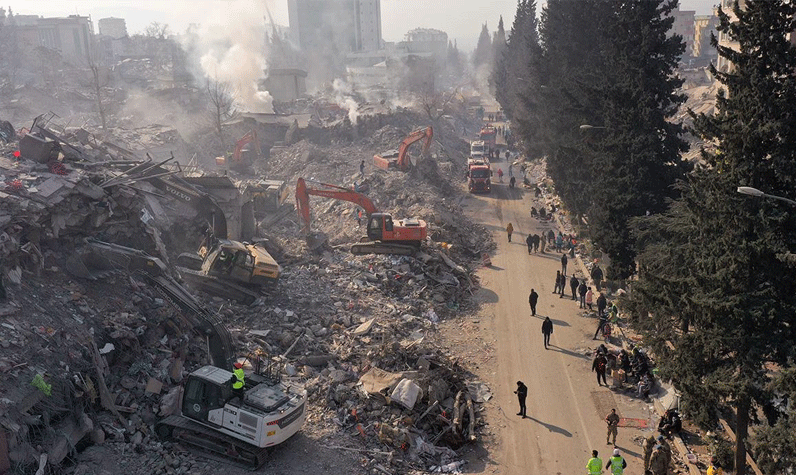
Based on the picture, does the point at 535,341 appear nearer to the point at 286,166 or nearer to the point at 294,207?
the point at 294,207

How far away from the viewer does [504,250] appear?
3378cm

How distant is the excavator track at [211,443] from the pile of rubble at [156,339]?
29 cm

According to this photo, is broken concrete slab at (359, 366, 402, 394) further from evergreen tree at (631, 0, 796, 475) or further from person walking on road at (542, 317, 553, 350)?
evergreen tree at (631, 0, 796, 475)

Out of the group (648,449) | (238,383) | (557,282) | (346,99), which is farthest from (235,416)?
(346,99)

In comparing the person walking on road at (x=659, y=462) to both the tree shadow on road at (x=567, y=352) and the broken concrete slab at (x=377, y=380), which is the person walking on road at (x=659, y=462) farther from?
the tree shadow on road at (x=567, y=352)

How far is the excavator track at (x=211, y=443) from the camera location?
1464cm

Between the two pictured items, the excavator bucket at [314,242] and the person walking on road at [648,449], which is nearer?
the person walking on road at [648,449]

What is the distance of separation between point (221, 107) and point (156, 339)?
50080 millimetres

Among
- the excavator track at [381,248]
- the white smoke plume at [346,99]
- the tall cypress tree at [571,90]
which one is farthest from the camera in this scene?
the white smoke plume at [346,99]

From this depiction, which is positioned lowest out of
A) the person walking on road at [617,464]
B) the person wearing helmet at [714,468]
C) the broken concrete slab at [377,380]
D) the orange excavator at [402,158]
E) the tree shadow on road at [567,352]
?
the tree shadow on road at [567,352]

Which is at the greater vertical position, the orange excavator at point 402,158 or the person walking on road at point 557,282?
the orange excavator at point 402,158

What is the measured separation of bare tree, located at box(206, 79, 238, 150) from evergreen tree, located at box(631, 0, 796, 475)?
149ft

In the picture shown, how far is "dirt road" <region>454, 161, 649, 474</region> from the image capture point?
16.6 metres

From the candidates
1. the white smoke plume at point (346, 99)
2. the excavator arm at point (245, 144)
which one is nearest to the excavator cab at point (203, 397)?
the excavator arm at point (245, 144)
